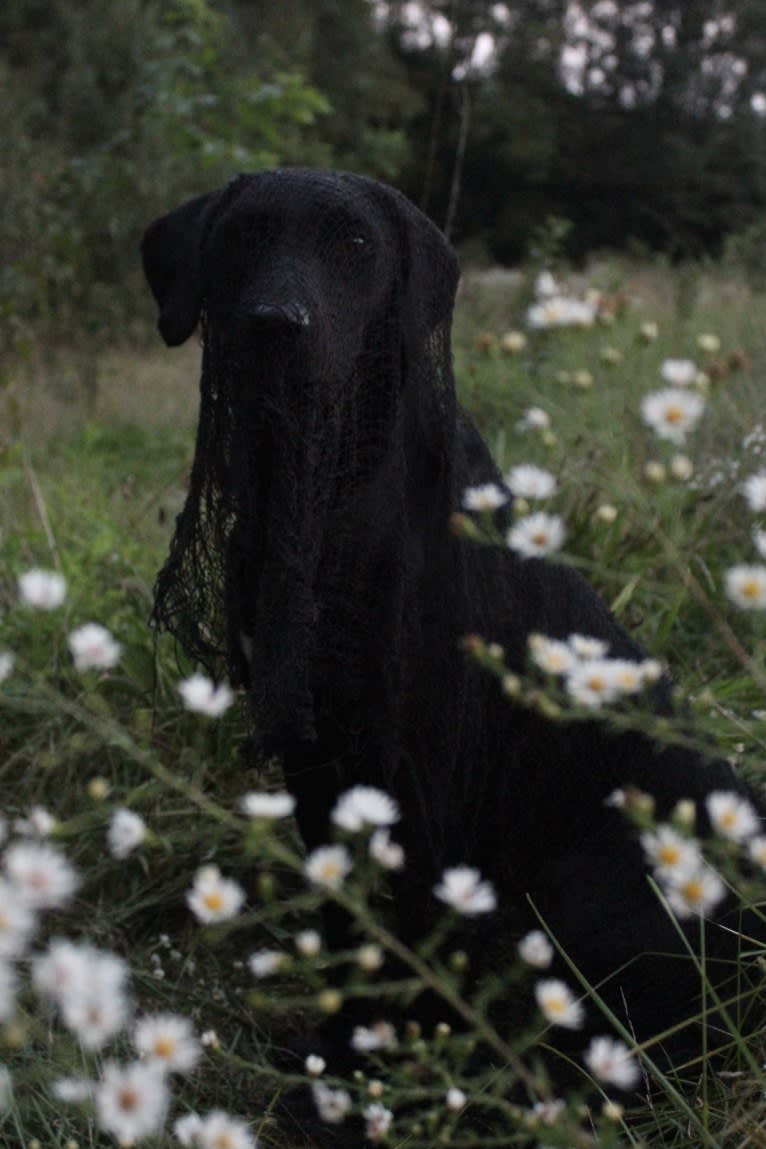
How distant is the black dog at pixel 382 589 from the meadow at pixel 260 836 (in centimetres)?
10

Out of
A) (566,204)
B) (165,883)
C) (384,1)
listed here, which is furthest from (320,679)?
(566,204)

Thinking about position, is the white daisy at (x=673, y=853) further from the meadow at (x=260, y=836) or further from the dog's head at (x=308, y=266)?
the dog's head at (x=308, y=266)

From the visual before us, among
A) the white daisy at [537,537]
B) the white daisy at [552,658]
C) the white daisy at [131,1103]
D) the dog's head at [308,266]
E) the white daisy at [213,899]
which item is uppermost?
the dog's head at [308,266]

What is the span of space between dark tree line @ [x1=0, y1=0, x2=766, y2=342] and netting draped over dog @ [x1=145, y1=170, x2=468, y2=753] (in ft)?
7.19

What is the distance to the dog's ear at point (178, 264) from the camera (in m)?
1.74

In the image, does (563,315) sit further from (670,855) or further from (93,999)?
(93,999)

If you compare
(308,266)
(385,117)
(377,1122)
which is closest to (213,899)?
(377,1122)

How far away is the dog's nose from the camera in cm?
146

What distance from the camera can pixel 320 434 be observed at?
1.60 m

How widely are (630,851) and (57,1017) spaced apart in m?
1.02

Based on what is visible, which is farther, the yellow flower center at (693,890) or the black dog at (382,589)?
the black dog at (382,589)

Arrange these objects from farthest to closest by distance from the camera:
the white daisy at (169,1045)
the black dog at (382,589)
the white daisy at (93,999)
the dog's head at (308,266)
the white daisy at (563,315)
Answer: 1. the black dog at (382,589)
2. the dog's head at (308,266)
3. the white daisy at (563,315)
4. the white daisy at (169,1045)
5. the white daisy at (93,999)

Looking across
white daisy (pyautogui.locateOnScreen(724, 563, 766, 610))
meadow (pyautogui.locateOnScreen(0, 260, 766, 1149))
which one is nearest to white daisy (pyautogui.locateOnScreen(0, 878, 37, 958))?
meadow (pyautogui.locateOnScreen(0, 260, 766, 1149))

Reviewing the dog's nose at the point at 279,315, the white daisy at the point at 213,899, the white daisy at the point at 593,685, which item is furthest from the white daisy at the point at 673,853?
the dog's nose at the point at 279,315
